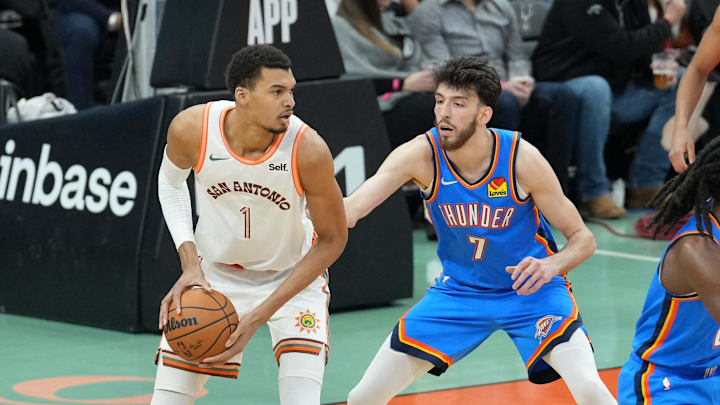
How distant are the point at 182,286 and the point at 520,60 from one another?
20.3ft

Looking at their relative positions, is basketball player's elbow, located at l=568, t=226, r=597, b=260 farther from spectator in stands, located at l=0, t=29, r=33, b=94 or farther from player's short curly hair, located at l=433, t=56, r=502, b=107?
spectator in stands, located at l=0, t=29, r=33, b=94

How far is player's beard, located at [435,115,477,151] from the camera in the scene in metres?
4.73

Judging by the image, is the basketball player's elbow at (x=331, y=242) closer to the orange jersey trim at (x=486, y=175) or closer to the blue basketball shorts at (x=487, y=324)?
the blue basketball shorts at (x=487, y=324)

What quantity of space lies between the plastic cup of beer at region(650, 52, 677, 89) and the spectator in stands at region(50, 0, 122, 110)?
13.6 feet

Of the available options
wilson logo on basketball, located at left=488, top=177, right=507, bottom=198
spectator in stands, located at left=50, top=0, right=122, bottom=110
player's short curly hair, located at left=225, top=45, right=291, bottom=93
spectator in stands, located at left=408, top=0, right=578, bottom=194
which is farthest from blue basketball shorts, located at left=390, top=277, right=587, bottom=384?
spectator in stands, located at left=50, top=0, right=122, bottom=110

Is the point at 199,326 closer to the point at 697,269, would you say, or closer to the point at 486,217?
the point at 486,217

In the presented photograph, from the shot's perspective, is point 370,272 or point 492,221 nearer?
point 492,221

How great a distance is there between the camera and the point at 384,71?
9477 mm

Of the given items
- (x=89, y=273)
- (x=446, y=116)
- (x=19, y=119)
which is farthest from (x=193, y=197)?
(x=446, y=116)

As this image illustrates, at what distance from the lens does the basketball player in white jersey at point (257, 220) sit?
14.0 ft

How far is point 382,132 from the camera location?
718cm

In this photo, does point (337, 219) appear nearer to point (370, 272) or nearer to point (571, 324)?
point (571, 324)

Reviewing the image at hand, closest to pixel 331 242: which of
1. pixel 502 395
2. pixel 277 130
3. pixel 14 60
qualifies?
pixel 277 130

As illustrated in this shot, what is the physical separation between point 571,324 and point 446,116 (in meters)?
0.89
